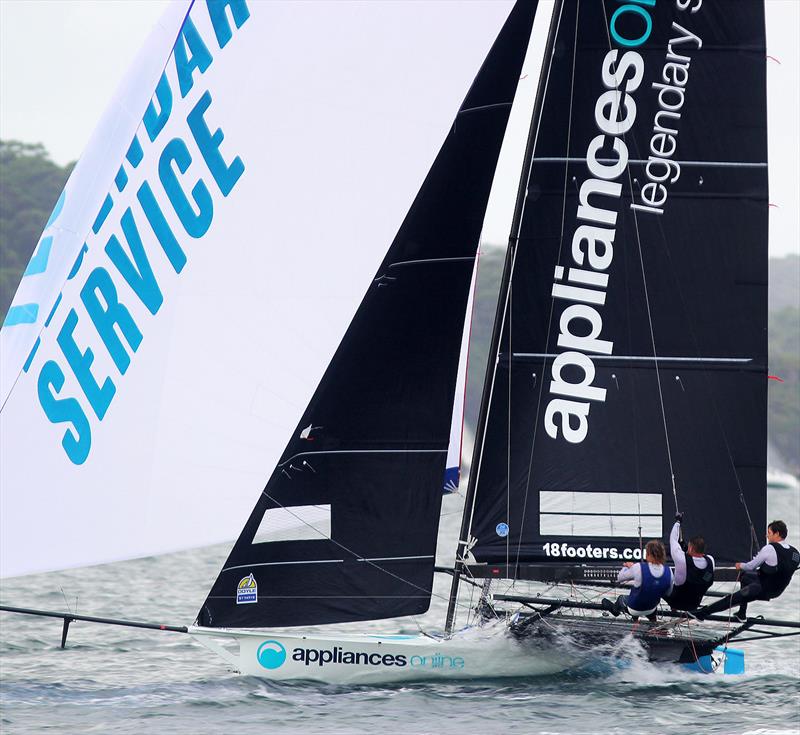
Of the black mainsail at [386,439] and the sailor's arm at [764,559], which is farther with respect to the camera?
the sailor's arm at [764,559]

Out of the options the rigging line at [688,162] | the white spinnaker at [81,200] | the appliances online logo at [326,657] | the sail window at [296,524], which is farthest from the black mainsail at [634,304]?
the white spinnaker at [81,200]

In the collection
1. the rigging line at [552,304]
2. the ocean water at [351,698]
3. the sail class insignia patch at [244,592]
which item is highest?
the rigging line at [552,304]

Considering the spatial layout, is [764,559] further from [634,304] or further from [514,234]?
[514,234]

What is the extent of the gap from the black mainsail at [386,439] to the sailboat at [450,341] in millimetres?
14

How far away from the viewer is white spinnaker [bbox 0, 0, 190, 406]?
7.91 m

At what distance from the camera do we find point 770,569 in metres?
8.82

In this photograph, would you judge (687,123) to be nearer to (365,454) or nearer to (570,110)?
(570,110)

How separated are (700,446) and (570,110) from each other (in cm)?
229

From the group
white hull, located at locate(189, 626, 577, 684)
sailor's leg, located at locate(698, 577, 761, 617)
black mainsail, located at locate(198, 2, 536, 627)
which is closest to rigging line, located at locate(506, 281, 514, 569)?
black mainsail, located at locate(198, 2, 536, 627)

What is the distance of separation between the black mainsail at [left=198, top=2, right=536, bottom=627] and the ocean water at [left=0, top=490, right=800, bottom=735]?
0.53 metres

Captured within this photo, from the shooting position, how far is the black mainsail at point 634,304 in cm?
907

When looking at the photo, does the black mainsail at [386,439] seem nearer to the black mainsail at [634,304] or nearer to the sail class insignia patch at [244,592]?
the sail class insignia patch at [244,592]

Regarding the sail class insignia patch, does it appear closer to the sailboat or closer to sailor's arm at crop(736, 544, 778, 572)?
the sailboat

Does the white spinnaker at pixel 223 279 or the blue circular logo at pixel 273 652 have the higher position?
the white spinnaker at pixel 223 279
